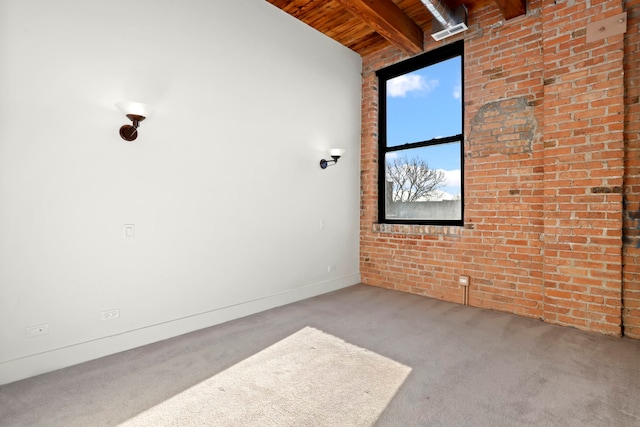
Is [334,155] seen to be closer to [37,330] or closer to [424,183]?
[424,183]

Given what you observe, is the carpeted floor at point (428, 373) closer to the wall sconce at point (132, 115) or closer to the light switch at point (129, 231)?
the light switch at point (129, 231)

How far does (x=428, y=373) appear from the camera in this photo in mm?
2098

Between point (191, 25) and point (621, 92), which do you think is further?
point (191, 25)

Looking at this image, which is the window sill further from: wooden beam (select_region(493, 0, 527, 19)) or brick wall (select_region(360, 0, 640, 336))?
wooden beam (select_region(493, 0, 527, 19))

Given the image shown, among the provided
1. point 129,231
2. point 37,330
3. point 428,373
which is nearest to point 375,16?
point 129,231

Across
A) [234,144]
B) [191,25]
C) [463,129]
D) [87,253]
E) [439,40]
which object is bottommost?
[87,253]

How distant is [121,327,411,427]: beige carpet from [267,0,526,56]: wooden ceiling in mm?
3261

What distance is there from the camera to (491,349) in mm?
2459

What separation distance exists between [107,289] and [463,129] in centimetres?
391

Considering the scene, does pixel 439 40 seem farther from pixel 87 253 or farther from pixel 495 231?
pixel 87 253

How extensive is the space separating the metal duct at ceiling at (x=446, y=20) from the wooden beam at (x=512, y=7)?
381 mm

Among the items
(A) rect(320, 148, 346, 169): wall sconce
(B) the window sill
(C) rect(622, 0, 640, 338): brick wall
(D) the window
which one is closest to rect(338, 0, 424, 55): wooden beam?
(D) the window

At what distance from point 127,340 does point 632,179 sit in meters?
4.38

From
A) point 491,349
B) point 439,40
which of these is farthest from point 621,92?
point 491,349
